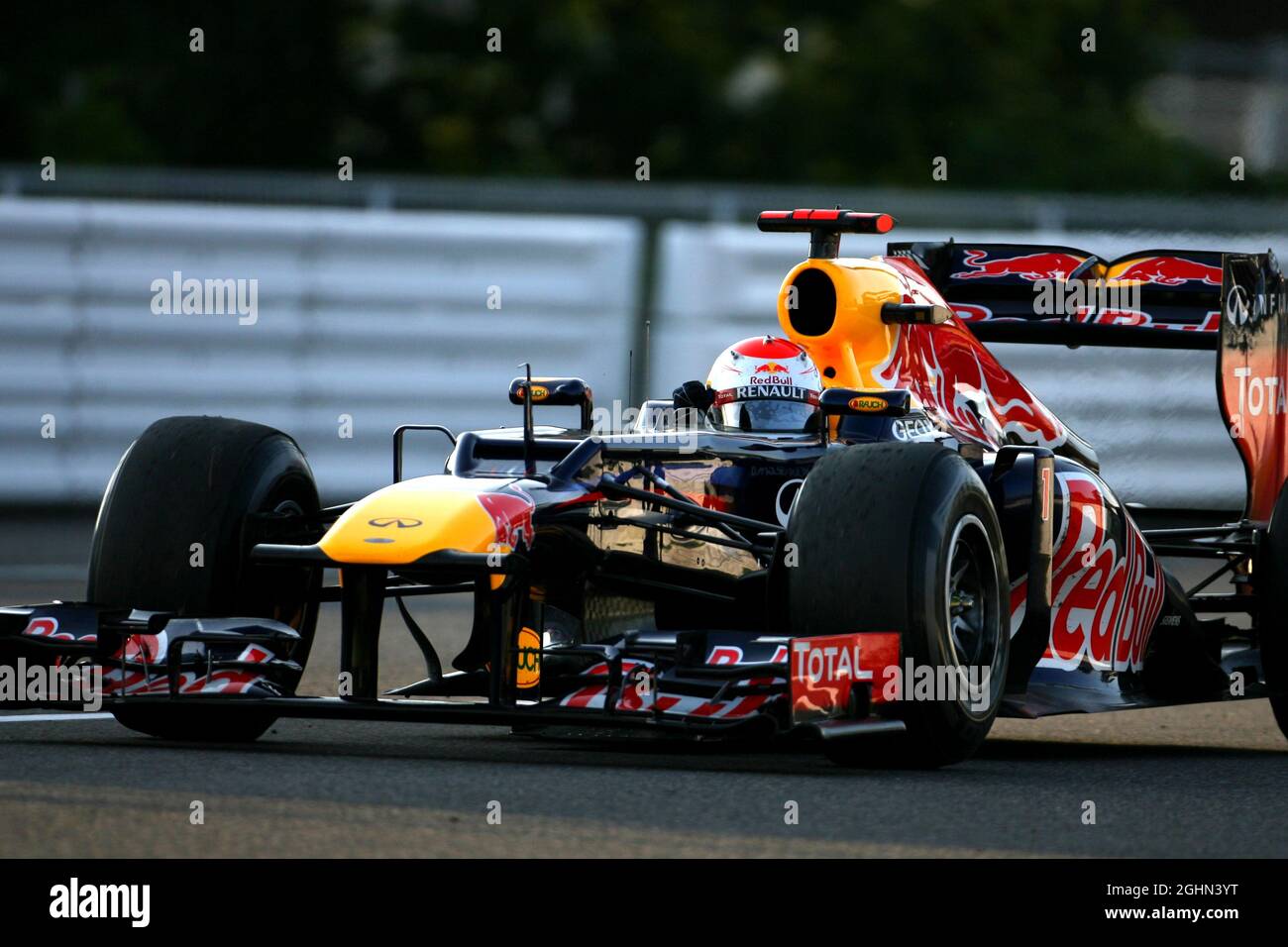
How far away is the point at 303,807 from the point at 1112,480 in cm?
969

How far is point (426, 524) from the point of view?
7.49m

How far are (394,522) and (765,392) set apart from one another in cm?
177

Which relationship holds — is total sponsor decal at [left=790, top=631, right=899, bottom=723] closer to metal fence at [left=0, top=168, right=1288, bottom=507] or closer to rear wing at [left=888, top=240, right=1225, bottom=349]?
rear wing at [left=888, top=240, right=1225, bottom=349]

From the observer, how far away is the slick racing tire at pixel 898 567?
7.31 m

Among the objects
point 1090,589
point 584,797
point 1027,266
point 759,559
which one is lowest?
point 584,797

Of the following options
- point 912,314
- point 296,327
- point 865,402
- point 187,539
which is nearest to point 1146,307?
point 912,314

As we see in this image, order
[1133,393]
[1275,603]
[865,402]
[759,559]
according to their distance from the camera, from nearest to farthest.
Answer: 1. [865,402]
2. [759,559]
3. [1275,603]
4. [1133,393]

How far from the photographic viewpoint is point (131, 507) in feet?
26.7

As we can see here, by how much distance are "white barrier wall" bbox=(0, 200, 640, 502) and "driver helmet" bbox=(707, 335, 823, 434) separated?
Result: 630cm

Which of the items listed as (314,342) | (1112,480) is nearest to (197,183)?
(314,342)

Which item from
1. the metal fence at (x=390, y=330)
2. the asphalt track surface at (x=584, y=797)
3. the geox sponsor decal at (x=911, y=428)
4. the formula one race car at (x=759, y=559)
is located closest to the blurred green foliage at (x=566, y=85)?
the metal fence at (x=390, y=330)

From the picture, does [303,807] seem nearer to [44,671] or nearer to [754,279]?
[44,671]

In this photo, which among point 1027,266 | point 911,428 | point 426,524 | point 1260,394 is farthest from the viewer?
point 1027,266

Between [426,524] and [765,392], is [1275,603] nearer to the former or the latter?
[765,392]
